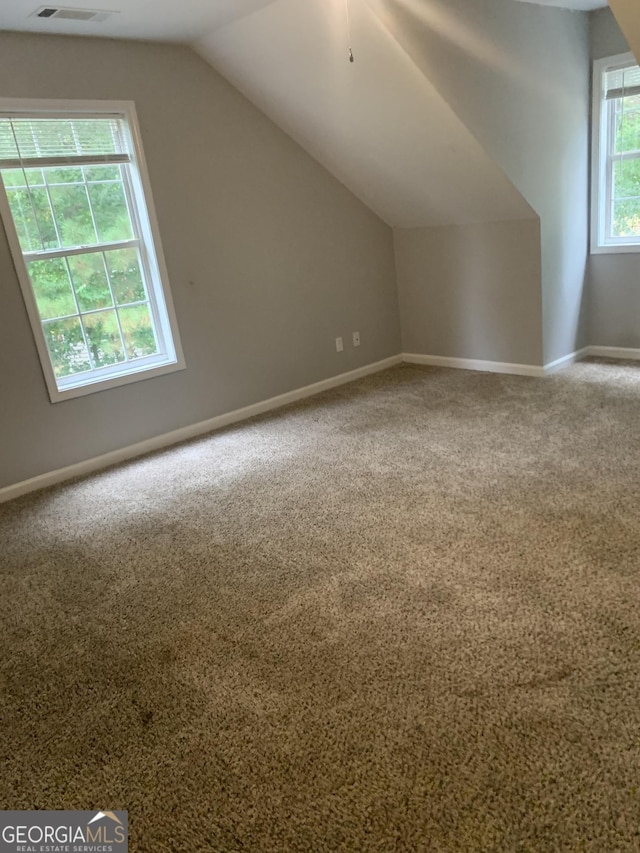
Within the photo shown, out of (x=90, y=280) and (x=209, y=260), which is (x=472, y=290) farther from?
(x=90, y=280)

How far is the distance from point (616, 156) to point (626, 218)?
1.47 feet

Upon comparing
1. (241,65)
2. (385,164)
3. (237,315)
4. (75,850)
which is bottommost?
(75,850)

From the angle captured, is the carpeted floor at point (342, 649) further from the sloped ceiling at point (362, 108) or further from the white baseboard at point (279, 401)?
the sloped ceiling at point (362, 108)

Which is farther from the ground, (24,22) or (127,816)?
(24,22)

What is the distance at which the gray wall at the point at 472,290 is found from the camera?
4488 millimetres

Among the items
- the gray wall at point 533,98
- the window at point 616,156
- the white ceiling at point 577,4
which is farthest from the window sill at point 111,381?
the window at point 616,156

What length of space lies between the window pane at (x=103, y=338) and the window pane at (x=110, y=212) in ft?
1.54

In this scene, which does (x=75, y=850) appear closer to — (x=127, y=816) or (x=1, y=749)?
(x=127, y=816)

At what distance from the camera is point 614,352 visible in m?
4.89

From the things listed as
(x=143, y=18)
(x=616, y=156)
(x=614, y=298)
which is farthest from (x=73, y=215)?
(x=614, y=298)

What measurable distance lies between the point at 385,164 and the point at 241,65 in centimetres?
115

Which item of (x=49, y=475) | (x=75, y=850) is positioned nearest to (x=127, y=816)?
(x=75, y=850)

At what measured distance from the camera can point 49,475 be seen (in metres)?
3.65

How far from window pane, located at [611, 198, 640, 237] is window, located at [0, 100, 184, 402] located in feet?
11.0
